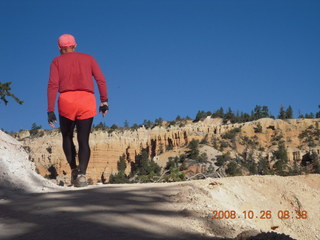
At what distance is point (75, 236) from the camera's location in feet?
10.1

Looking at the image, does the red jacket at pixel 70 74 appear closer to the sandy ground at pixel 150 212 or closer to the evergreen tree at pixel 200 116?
the sandy ground at pixel 150 212

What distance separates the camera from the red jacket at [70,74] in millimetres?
5992

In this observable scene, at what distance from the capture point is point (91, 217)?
12.0ft

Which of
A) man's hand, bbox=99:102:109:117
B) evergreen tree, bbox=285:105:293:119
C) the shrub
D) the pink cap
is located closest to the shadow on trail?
man's hand, bbox=99:102:109:117

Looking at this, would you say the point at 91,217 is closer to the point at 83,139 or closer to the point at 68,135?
the point at 83,139

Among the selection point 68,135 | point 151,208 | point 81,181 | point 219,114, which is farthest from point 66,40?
point 219,114

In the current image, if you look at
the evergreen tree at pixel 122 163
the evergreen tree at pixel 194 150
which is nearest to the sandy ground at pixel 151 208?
the evergreen tree at pixel 194 150

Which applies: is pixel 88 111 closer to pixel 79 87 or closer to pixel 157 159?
pixel 79 87

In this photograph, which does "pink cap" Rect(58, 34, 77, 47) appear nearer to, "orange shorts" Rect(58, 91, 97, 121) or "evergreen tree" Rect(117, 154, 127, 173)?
"orange shorts" Rect(58, 91, 97, 121)

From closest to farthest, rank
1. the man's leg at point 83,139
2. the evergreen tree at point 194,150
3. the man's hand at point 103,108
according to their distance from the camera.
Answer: the man's leg at point 83,139 < the man's hand at point 103,108 < the evergreen tree at point 194,150

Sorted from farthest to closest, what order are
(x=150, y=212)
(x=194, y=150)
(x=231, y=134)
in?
1. (x=231, y=134)
2. (x=194, y=150)
3. (x=150, y=212)

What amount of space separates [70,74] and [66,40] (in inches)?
25.1
